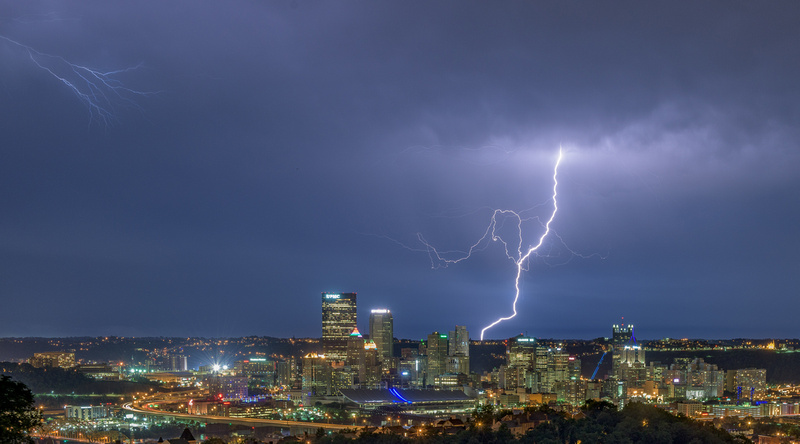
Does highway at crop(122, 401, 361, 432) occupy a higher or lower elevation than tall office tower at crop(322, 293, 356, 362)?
lower

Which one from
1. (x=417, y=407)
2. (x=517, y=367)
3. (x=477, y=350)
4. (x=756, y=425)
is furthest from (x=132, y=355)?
(x=756, y=425)

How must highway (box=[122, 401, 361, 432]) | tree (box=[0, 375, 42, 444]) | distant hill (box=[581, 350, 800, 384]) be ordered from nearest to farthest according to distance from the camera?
tree (box=[0, 375, 42, 444]) → highway (box=[122, 401, 361, 432]) → distant hill (box=[581, 350, 800, 384])

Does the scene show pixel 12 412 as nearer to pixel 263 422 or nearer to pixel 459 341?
pixel 263 422

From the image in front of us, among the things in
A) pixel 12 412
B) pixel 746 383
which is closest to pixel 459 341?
pixel 746 383

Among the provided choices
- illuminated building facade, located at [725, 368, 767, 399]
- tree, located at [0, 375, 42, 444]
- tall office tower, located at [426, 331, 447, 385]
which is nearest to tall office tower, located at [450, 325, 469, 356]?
tall office tower, located at [426, 331, 447, 385]

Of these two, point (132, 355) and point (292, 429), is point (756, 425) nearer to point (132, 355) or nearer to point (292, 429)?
point (292, 429)

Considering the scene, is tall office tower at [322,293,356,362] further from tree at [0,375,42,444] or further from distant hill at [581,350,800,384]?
tree at [0,375,42,444]
